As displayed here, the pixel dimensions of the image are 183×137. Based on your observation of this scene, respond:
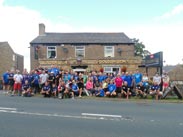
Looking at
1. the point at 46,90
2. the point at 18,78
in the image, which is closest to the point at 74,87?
the point at 46,90

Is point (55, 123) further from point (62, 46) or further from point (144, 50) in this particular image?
point (144, 50)

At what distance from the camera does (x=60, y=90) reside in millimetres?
17750

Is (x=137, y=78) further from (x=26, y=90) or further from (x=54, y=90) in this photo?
(x=26, y=90)

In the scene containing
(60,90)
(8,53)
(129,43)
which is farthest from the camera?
(8,53)

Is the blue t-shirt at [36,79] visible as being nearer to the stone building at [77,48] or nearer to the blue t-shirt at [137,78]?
the blue t-shirt at [137,78]

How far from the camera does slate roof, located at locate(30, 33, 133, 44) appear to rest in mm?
38375

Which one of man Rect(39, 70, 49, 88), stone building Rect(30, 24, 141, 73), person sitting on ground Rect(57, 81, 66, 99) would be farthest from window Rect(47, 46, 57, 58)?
person sitting on ground Rect(57, 81, 66, 99)

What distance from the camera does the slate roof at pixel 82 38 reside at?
38375 mm

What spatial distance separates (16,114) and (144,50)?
6359 cm

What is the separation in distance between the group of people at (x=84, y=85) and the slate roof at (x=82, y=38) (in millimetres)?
18945

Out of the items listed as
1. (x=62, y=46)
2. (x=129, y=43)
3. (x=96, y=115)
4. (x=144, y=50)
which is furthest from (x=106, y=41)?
(x=144, y=50)

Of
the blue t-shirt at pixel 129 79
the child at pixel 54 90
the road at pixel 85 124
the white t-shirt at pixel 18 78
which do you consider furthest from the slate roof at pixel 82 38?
the road at pixel 85 124

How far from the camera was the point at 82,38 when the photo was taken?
39.5 meters

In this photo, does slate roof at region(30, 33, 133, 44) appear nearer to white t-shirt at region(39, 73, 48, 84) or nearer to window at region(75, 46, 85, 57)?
window at region(75, 46, 85, 57)
